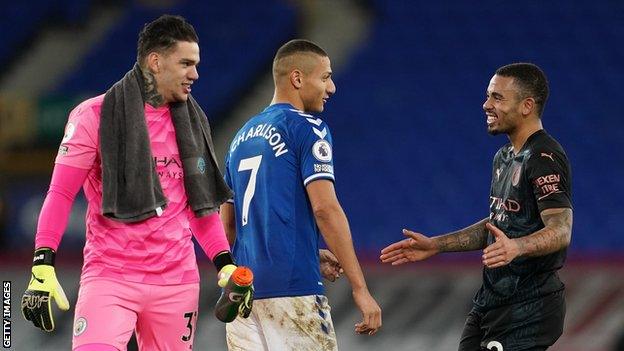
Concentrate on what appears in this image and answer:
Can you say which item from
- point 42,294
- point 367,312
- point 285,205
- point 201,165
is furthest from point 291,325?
point 42,294

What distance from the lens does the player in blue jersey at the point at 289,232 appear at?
13.7ft

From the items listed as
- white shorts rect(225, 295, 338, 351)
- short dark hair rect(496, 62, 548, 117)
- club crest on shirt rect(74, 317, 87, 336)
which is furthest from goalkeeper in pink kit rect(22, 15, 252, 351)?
short dark hair rect(496, 62, 548, 117)

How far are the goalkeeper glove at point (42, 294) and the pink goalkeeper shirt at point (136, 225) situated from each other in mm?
177

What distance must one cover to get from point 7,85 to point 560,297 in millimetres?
7111

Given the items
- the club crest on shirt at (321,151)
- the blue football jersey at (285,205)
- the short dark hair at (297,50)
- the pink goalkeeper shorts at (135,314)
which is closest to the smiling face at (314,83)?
the short dark hair at (297,50)

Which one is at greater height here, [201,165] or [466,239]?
[201,165]

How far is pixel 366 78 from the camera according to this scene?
10492 millimetres

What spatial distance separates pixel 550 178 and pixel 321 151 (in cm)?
90

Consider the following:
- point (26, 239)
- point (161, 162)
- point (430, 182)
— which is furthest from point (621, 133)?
point (161, 162)

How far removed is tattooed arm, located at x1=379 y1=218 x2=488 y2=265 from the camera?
15.4ft

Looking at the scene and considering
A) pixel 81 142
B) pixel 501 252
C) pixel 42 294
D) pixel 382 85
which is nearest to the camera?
pixel 42 294

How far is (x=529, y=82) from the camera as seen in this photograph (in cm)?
466

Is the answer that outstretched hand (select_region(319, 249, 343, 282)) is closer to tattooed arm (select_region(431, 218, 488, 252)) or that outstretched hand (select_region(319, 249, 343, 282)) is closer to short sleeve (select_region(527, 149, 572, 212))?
tattooed arm (select_region(431, 218, 488, 252))

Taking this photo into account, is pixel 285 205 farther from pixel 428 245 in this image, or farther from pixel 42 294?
pixel 42 294
